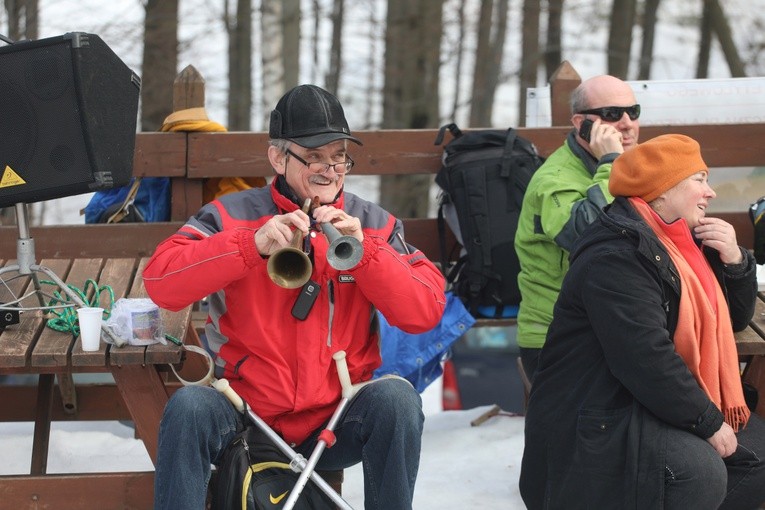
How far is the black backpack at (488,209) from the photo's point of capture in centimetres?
512

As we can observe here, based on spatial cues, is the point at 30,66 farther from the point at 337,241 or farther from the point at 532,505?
the point at 532,505

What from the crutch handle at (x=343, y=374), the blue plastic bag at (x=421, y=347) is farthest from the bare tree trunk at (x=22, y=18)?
the crutch handle at (x=343, y=374)

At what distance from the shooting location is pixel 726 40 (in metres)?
16.1

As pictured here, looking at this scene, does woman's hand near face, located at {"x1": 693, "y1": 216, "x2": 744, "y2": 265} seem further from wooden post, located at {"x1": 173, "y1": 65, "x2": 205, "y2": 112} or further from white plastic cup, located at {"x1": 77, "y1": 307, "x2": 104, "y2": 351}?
wooden post, located at {"x1": 173, "y1": 65, "x2": 205, "y2": 112}

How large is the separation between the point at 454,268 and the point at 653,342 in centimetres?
219

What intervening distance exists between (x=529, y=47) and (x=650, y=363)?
1552 centimetres

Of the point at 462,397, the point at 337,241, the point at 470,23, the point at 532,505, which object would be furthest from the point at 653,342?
the point at 470,23

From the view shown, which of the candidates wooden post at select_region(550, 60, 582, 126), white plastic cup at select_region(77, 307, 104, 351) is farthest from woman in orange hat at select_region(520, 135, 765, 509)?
wooden post at select_region(550, 60, 582, 126)

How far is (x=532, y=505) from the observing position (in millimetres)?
3604

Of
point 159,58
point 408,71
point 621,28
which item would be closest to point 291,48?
point 408,71

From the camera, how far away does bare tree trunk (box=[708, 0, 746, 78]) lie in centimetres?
1573

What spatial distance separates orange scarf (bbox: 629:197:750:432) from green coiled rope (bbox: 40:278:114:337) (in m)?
1.80

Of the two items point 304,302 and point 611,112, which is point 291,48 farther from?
point 304,302

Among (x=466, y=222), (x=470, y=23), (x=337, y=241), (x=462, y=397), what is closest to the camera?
(x=337, y=241)
